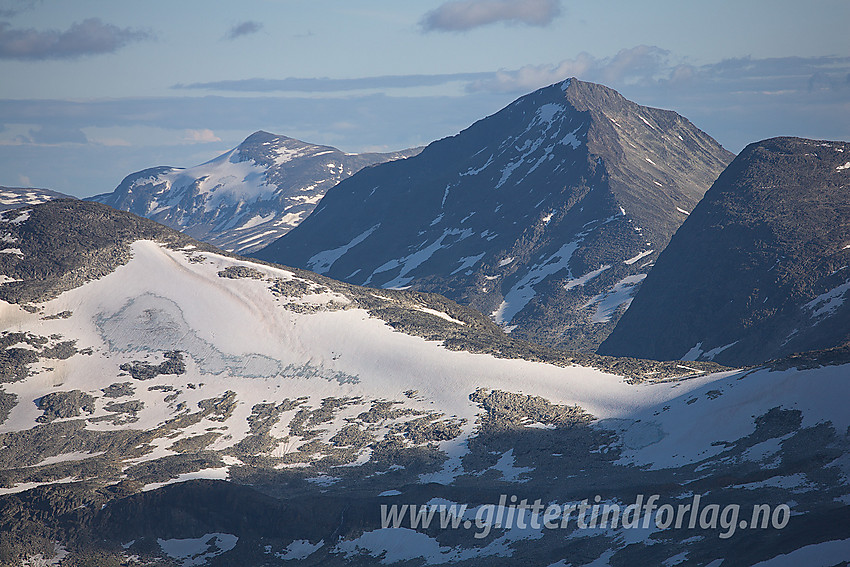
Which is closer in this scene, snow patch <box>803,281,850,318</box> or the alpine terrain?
the alpine terrain

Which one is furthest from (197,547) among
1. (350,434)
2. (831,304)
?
(831,304)

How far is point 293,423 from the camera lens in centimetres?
14962

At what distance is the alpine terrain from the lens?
9719 cm

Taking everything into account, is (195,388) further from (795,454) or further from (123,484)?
(795,454)

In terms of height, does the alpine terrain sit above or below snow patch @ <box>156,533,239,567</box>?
above

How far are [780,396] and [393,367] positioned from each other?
224 feet

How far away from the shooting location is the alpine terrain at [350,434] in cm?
9719

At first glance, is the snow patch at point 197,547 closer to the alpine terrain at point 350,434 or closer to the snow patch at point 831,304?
the alpine terrain at point 350,434

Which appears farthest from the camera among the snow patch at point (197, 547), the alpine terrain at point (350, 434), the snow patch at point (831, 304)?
the snow patch at point (831, 304)

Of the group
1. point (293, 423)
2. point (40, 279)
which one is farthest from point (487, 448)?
point (40, 279)

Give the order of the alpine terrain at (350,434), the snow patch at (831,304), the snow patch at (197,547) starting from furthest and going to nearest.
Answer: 1. the snow patch at (831,304)
2. the snow patch at (197,547)
3. the alpine terrain at (350,434)

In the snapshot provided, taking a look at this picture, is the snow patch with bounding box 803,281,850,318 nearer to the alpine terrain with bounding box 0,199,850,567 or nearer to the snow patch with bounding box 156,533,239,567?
the alpine terrain with bounding box 0,199,850,567

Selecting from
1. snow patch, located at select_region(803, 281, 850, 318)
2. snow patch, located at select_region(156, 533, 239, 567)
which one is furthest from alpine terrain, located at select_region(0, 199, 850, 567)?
snow patch, located at select_region(803, 281, 850, 318)

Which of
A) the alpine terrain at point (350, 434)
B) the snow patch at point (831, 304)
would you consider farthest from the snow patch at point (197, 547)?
the snow patch at point (831, 304)
